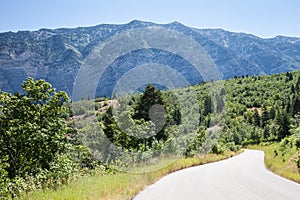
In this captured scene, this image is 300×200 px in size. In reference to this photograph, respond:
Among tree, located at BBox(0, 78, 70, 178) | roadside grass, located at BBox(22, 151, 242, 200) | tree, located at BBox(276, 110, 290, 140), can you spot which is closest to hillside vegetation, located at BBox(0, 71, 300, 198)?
tree, located at BBox(0, 78, 70, 178)

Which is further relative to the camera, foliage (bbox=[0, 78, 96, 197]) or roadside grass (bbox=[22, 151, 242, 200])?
foliage (bbox=[0, 78, 96, 197])

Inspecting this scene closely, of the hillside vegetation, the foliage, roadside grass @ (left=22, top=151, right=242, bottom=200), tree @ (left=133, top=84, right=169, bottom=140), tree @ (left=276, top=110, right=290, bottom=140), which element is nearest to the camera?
roadside grass @ (left=22, top=151, right=242, bottom=200)

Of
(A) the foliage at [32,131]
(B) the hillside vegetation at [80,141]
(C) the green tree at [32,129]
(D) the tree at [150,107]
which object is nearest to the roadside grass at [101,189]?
(B) the hillside vegetation at [80,141]

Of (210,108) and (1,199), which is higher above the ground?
(1,199)

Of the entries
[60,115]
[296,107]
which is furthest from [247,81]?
[60,115]

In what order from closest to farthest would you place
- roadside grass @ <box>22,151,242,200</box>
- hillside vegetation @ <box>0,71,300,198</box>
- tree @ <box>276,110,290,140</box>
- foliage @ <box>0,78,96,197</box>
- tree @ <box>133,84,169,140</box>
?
roadside grass @ <box>22,151,242,200</box> → hillside vegetation @ <box>0,71,300,198</box> → foliage @ <box>0,78,96,197</box> → tree @ <box>133,84,169,140</box> → tree @ <box>276,110,290,140</box>

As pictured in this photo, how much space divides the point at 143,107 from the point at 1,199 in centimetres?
3358

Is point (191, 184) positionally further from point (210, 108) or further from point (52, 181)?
point (210, 108)

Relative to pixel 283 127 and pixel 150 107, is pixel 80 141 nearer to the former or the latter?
pixel 150 107

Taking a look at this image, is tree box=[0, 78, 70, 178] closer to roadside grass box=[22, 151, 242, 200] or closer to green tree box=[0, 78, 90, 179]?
green tree box=[0, 78, 90, 179]

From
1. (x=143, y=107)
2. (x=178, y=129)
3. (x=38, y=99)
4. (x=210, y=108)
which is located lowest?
(x=210, y=108)

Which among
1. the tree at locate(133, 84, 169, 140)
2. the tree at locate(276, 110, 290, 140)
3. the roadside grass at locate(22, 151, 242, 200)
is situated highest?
the roadside grass at locate(22, 151, 242, 200)

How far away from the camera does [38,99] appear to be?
17391 mm

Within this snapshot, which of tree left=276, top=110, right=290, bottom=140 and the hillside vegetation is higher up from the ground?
the hillside vegetation
